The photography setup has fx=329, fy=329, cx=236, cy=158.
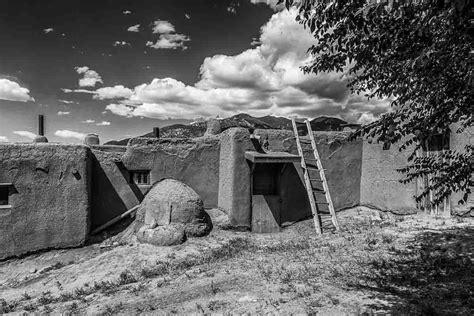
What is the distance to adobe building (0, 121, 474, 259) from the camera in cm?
863

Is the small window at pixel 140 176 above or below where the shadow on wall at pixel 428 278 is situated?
above

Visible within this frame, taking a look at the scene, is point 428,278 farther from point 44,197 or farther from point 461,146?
point 44,197

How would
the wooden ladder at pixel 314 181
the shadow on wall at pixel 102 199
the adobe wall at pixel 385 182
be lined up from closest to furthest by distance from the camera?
the wooden ladder at pixel 314 181 → the adobe wall at pixel 385 182 → the shadow on wall at pixel 102 199

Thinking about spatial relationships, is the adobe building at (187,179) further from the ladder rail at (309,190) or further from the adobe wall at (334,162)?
the ladder rail at (309,190)

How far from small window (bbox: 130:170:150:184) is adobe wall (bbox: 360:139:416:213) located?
7.04 metres

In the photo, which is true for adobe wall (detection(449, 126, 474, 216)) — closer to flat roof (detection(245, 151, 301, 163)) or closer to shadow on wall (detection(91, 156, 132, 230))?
flat roof (detection(245, 151, 301, 163))

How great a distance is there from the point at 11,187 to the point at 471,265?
10.1 m

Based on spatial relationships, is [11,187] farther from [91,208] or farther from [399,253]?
[399,253]

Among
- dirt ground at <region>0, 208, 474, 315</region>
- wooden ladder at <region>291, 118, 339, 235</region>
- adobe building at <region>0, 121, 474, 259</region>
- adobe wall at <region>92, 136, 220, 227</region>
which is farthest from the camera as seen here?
Result: adobe wall at <region>92, 136, 220, 227</region>

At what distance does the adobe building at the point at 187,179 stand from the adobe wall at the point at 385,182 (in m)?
0.03

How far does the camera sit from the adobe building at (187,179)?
8.63 m

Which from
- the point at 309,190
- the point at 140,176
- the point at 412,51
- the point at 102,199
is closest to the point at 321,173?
the point at 309,190

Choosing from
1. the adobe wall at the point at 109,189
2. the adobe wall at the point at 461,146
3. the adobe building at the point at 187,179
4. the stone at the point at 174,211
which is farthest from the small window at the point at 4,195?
the adobe wall at the point at 461,146

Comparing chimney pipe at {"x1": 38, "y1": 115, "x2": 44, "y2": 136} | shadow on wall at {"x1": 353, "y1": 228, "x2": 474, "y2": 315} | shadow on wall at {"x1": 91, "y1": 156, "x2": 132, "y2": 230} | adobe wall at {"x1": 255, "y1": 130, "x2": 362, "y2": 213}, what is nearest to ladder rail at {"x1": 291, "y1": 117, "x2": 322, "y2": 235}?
adobe wall at {"x1": 255, "y1": 130, "x2": 362, "y2": 213}
